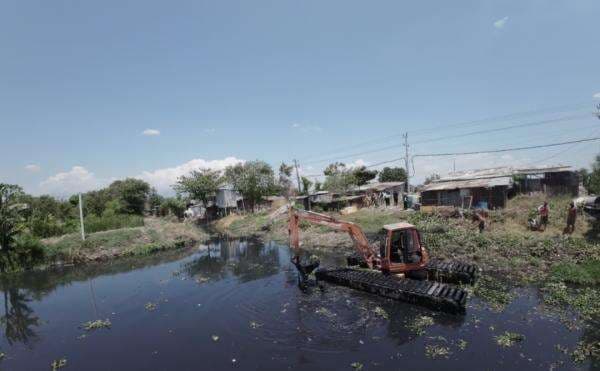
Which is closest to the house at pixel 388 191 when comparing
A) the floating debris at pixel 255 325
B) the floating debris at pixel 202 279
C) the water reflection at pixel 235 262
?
the water reflection at pixel 235 262

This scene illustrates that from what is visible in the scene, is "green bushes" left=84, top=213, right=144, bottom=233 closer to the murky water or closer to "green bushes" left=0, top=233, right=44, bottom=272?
"green bushes" left=0, top=233, right=44, bottom=272

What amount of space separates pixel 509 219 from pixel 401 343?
19789 mm

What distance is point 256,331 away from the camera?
13.8m

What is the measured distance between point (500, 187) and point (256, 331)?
28.3 metres

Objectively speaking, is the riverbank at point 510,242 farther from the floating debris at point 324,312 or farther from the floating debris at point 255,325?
the floating debris at point 255,325

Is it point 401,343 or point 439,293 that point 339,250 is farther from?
point 401,343

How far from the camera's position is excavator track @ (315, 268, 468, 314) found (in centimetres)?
1366

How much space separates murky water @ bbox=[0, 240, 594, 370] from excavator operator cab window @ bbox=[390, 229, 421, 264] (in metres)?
2.47

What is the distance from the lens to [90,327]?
1560 cm

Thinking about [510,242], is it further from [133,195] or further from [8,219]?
[133,195]

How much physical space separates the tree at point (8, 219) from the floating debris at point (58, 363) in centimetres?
2298

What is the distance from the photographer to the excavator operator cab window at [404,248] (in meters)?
17.0

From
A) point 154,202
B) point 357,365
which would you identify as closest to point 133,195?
point 154,202

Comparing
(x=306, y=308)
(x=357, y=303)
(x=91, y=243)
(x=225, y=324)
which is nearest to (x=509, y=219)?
(x=357, y=303)
